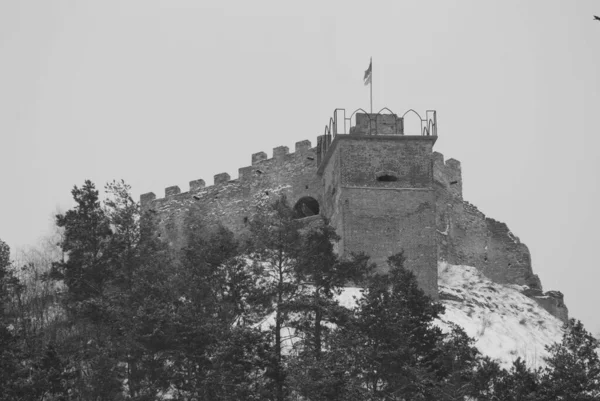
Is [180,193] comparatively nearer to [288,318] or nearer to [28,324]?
[28,324]

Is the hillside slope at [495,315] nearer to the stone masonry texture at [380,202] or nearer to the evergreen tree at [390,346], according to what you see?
the stone masonry texture at [380,202]

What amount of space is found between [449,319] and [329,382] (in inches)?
609

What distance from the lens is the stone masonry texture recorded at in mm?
62938

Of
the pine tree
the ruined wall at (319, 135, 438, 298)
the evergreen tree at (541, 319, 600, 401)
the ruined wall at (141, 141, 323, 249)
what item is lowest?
the evergreen tree at (541, 319, 600, 401)

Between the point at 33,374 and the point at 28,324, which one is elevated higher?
the point at 28,324

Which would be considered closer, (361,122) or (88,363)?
(88,363)

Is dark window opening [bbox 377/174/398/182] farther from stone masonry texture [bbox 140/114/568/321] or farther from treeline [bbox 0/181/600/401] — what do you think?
treeline [bbox 0/181/600/401]

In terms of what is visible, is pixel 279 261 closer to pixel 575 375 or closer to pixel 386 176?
pixel 575 375

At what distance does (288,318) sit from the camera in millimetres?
50156

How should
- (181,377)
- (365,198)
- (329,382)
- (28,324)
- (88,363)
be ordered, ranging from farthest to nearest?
(365,198)
(28,324)
(88,363)
(181,377)
(329,382)

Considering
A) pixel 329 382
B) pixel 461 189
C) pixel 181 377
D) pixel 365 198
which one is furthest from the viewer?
pixel 461 189

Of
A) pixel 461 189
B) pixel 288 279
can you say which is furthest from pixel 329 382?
pixel 461 189

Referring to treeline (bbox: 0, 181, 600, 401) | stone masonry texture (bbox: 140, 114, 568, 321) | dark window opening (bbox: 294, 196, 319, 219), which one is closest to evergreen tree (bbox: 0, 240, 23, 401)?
treeline (bbox: 0, 181, 600, 401)

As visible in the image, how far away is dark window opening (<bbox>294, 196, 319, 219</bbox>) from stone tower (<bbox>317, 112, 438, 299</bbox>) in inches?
121
